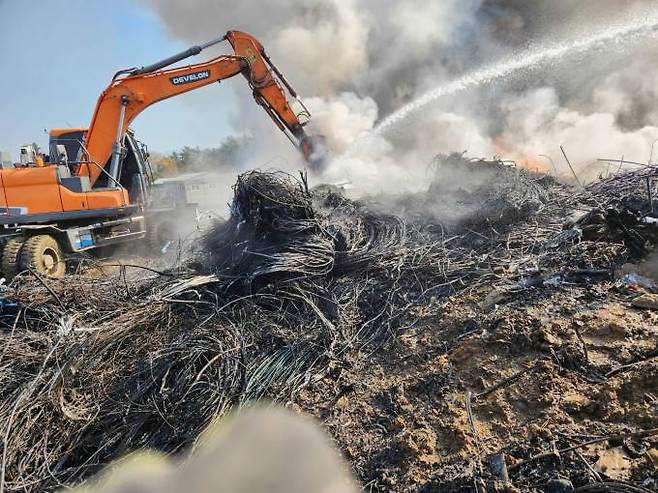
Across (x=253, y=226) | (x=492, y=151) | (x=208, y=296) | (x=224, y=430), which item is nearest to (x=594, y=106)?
(x=492, y=151)

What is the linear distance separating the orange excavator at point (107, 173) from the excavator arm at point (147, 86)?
20mm

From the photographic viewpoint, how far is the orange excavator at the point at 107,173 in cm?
786

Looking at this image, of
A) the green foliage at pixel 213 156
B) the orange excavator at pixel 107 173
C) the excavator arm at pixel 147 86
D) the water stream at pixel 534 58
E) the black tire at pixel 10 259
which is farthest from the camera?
the green foliage at pixel 213 156

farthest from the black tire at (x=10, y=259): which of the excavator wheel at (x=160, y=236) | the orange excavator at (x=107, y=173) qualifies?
the excavator wheel at (x=160, y=236)

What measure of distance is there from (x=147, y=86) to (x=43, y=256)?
13.2 ft

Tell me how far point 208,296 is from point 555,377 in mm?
3503

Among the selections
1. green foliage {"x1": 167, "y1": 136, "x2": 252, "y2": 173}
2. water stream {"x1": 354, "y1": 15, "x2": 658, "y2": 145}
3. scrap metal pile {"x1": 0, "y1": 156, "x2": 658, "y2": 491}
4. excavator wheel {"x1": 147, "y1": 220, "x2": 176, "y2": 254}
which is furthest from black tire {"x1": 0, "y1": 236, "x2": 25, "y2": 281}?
green foliage {"x1": 167, "y1": 136, "x2": 252, "y2": 173}

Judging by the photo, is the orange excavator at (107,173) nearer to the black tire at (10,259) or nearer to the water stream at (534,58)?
the black tire at (10,259)

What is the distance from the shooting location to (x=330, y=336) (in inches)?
170

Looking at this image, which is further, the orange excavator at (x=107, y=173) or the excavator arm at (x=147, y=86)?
the excavator arm at (x=147, y=86)

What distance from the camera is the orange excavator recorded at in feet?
25.8

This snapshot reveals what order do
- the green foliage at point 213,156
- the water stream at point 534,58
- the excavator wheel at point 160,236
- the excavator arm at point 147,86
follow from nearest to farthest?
the excavator arm at point 147,86 < the excavator wheel at point 160,236 < the water stream at point 534,58 < the green foliage at point 213,156

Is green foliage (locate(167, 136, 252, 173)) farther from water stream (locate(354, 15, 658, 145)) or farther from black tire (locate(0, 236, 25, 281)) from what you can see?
black tire (locate(0, 236, 25, 281))

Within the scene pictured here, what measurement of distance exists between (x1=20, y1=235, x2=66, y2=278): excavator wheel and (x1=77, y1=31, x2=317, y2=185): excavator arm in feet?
5.89
